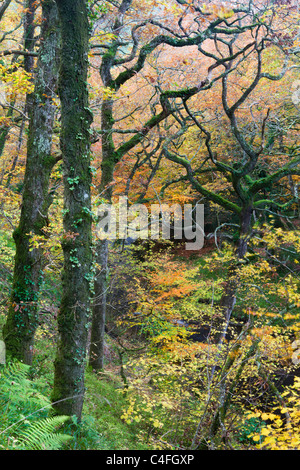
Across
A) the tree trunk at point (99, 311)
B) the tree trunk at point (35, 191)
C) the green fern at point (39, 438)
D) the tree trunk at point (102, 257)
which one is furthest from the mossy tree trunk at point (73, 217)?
the tree trunk at point (99, 311)

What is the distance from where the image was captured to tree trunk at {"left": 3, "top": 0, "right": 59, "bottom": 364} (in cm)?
500

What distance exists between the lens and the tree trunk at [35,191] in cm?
500

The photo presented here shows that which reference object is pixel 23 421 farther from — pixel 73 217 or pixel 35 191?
pixel 35 191

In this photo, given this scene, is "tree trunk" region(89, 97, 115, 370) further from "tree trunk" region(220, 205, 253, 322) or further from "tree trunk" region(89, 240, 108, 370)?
"tree trunk" region(220, 205, 253, 322)

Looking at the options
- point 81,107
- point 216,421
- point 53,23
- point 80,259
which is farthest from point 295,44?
point 216,421

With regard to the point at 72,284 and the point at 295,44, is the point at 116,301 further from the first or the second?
the point at 295,44

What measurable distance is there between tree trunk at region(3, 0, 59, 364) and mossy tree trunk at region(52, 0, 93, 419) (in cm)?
156

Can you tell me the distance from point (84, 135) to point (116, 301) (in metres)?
10.6

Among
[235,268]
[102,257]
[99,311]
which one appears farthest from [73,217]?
[235,268]

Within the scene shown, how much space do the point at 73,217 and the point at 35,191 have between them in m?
1.88

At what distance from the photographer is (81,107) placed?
3.69 m

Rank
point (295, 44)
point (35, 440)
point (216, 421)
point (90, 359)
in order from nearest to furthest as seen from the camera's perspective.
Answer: point (35, 440) < point (216, 421) < point (90, 359) < point (295, 44)

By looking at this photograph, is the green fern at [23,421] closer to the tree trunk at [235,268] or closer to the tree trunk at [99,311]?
the tree trunk at [99,311]

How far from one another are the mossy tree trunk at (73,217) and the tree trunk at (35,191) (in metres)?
1.56
